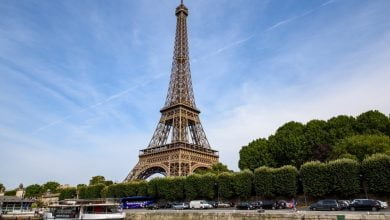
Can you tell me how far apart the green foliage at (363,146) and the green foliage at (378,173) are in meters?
8.21

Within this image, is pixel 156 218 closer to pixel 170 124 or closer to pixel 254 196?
pixel 254 196

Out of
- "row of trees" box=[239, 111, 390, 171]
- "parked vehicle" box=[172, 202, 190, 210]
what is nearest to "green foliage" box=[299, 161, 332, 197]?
"row of trees" box=[239, 111, 390, 171]

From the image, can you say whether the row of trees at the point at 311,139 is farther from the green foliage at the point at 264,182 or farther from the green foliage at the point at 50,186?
the green foliage at the point at 50,186

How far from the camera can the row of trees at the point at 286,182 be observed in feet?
143

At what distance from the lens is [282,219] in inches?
1206

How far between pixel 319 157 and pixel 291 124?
1213 centimetres

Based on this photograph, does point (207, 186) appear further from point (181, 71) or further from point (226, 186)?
point (181, 71)

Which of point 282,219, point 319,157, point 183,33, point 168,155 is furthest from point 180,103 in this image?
point 282,219

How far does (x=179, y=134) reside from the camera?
287ft

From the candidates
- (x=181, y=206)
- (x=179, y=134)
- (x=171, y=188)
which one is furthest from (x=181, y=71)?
(x=181, y=206)

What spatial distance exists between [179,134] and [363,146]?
4650cm

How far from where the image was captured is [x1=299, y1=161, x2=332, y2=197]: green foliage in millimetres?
46625

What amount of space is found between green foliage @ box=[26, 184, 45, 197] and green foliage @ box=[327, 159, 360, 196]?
5328 inches

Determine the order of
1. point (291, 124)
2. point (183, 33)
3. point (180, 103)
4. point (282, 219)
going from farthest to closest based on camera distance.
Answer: point (183, 33) < point (180, 103) < point (291, 124) < point (282, 219)
